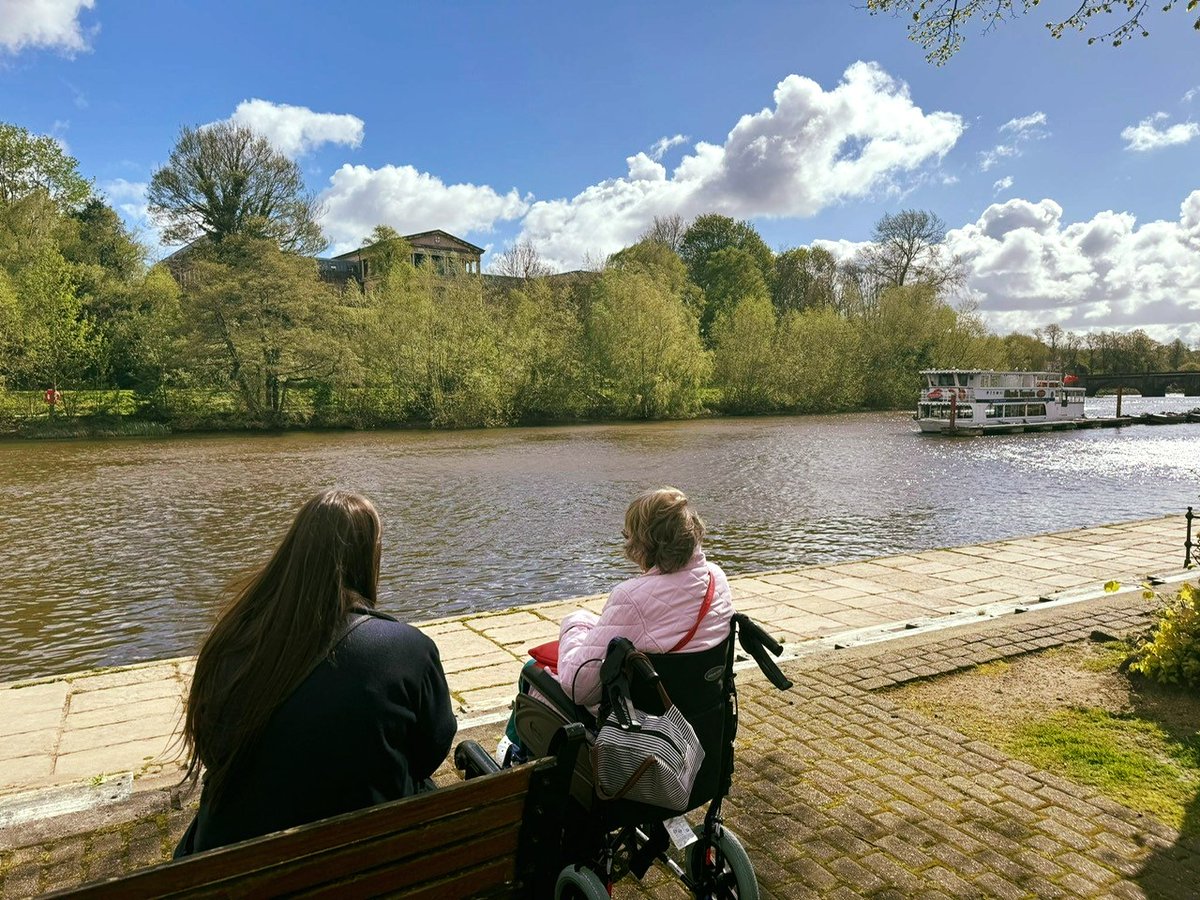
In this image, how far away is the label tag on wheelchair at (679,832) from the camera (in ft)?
8.92

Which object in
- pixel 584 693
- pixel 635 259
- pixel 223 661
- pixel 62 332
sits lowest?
pixel 584 693

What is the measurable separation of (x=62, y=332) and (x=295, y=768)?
46.1 m

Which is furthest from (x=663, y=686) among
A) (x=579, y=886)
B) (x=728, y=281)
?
(x=728, y=281)

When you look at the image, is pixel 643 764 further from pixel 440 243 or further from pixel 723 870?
pixel 440 243

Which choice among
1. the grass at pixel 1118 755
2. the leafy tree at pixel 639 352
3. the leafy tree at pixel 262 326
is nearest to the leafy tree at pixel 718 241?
the leafy tree at pixel 639 352

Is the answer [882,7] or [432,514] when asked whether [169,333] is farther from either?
[882,7]

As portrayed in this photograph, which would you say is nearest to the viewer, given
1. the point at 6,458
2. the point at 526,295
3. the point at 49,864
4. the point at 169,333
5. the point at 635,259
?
the point at 49,864

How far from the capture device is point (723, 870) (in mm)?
2809

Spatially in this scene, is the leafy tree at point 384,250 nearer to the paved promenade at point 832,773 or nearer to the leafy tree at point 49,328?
the leafy tree at point 49,328

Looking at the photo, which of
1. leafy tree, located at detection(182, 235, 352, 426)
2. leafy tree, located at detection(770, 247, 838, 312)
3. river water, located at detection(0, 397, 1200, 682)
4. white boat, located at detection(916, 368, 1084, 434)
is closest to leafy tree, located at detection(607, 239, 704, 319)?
leafy tree, located at detection(770, 247, 838, 312)

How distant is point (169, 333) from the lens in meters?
43.6

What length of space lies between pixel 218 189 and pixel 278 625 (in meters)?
53.5

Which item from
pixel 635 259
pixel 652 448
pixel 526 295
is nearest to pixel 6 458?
pixel 652 448

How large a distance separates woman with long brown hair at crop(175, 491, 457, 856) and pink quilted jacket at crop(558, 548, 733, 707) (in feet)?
1.97
